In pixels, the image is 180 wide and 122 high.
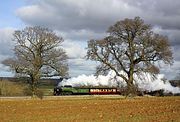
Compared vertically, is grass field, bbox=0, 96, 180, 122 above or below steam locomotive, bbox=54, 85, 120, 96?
below

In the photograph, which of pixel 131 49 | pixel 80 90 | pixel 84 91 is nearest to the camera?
pixel 131 49

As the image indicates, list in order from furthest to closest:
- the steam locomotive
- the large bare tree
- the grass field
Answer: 1. the steam locomotive
2. the large bare tree
3. the grass field

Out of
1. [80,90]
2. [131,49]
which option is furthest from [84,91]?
[131,49]

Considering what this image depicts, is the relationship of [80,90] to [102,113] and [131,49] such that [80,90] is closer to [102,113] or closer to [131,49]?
[131,49]

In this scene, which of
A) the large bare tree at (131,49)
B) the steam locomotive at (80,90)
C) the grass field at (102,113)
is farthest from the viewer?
the steam locomotive at (80,90)

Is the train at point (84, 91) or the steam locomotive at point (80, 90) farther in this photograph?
the steam locomotive at point (80, 90)

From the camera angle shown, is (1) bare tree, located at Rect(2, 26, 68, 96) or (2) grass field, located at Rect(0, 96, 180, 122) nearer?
(2) grass field, located at Rect(0, 96, 180, 122)

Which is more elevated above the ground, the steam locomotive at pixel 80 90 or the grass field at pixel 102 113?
the steam locomotive at pixel 80 90

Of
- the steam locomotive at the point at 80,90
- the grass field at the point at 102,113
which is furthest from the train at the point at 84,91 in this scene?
the grass field at the point at 102,113

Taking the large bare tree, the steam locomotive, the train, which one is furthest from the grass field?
the steam locomotive

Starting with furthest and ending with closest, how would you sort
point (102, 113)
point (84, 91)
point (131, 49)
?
point (84, 91), point (131, 49), point (102, 113)

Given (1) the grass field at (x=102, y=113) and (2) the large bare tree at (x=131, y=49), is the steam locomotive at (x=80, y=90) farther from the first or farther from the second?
(1) the grass field at (x=102, y=113)

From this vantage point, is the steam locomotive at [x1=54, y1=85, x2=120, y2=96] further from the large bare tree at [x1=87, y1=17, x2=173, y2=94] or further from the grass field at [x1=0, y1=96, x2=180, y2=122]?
the grass field at [x1=0, y1=96, x2=180, y2=122]

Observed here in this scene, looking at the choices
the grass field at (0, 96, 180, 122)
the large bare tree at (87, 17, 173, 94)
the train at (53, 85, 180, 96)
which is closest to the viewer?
the grass field at (0, 96, 180, 122)
